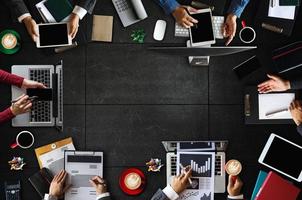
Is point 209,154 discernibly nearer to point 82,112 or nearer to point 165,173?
point 165,173

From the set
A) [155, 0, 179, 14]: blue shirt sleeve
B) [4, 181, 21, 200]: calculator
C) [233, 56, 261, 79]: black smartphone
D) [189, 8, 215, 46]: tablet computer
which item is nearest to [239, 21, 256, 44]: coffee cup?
[233, 56, 261, 79]: black smartphone

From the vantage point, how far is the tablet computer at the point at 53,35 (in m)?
3.15

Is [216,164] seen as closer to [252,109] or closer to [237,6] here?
[252,109]

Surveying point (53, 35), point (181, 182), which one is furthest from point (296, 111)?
point (53, 35)

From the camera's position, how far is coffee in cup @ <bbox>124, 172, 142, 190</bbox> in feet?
10.6

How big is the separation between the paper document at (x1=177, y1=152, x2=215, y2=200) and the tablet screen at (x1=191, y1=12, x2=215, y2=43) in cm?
79

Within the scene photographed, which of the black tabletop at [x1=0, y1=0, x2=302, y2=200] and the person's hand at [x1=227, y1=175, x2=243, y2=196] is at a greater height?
the black tabletop at [x1=0, y1=0, x2=302, y2=200]

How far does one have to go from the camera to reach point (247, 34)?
3279mm

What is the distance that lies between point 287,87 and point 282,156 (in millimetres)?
479

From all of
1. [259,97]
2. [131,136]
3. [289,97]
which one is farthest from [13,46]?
[289,97]

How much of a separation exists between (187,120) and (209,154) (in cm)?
29

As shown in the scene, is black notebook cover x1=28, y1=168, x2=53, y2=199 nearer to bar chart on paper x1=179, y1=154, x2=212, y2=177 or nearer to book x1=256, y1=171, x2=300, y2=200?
bar chart on paper x1=179, y1=154, x2=212, y2=177

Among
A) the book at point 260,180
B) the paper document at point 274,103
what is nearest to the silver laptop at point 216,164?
the book at point 260,180

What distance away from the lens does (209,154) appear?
3211 mm
